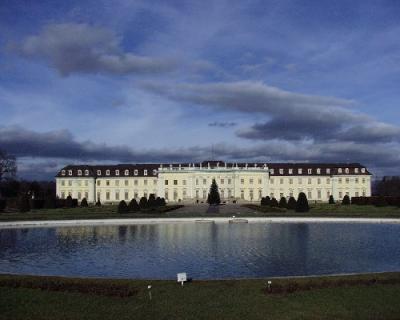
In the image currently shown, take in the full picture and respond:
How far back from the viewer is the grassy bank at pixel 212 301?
985 cm

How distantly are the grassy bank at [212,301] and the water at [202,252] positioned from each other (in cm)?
260

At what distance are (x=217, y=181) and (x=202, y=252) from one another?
65771mm

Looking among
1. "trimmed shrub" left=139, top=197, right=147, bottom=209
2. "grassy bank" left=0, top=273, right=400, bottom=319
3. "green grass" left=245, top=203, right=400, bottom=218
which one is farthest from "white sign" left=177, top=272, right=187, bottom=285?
"trimmed shrub" left=139, top=197, right=147, bottom=209

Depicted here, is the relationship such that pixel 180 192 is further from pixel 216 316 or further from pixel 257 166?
pixel 216 316

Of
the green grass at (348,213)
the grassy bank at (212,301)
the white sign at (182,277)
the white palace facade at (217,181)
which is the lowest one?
the grassy bank at (212,301)

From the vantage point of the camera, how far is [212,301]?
10.9 metres

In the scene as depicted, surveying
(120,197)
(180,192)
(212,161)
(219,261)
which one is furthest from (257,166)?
(219,261)

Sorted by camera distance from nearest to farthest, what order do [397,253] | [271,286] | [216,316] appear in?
1. [216,316]
2. [271,286]
3. [397,253]

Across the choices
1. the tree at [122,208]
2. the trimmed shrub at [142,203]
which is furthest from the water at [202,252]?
the trimmed shrub at [142,203]

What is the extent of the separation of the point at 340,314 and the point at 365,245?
1298 cm

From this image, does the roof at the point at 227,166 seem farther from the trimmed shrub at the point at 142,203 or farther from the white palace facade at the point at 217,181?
the trimmed shrub at the point at 142,203

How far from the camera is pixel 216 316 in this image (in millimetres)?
9750

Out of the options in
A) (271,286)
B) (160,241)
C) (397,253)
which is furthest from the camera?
(160,241)

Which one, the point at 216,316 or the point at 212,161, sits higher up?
the point at 212,161
